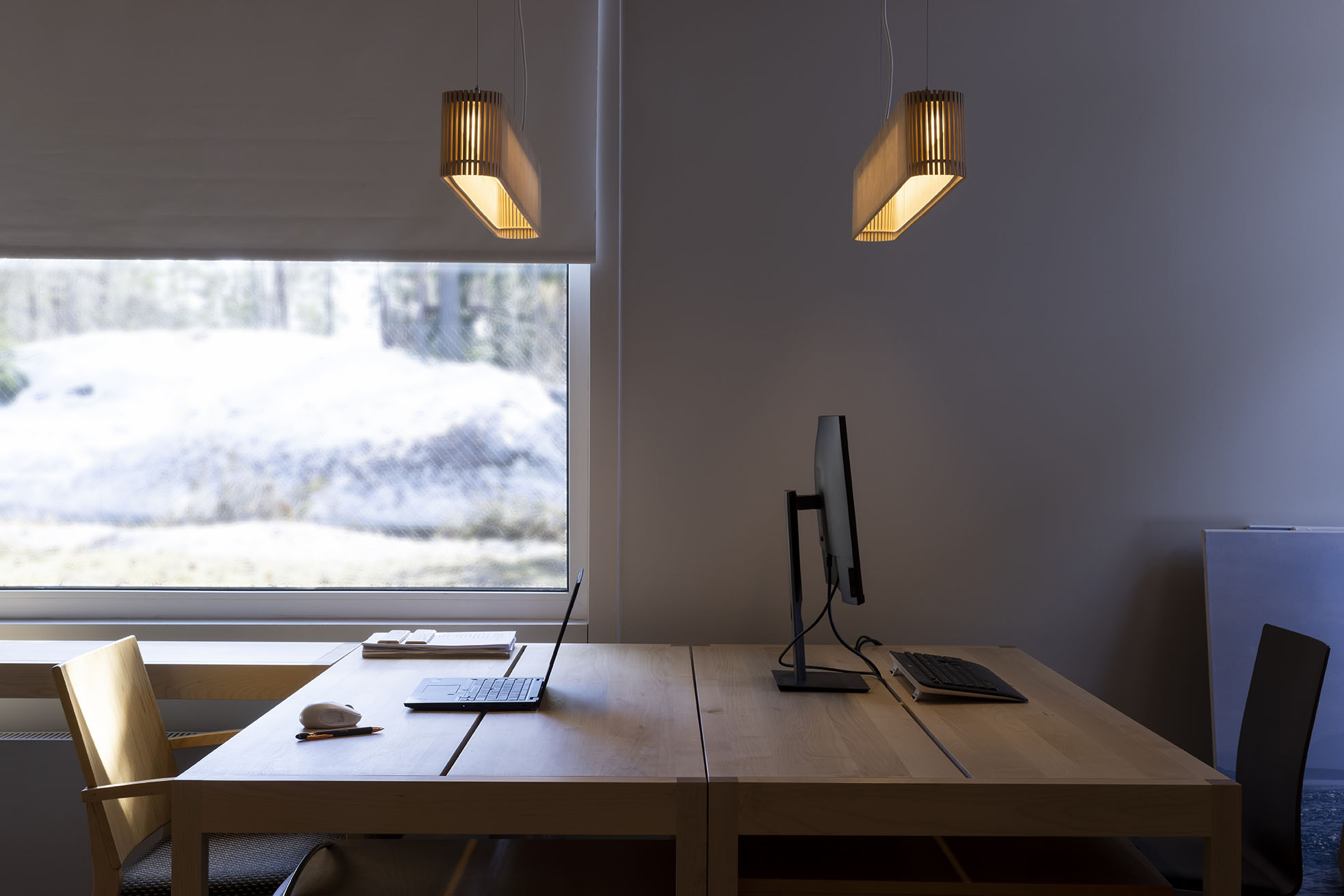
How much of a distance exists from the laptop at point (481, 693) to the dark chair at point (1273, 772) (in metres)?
1.40

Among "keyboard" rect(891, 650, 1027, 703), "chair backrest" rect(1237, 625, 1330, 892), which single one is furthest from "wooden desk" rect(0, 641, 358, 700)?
"chair backrest" rect(1237, 625, 1330, 892)

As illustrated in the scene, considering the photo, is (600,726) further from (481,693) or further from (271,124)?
(271,124)

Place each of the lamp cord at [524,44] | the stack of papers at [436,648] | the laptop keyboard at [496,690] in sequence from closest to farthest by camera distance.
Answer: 1. the laptop keyboard at [496,690]
2. the stack of papers at [436,648]
3. the lamp cord at [524,44]

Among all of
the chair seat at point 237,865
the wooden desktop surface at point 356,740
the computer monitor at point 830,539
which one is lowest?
the chair seat at point 237,865

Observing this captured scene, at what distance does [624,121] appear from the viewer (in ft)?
9.12

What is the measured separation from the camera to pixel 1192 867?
6.24 feet

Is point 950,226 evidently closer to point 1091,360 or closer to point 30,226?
point 1091,360

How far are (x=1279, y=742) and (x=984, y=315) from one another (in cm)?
138

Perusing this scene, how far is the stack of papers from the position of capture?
233cm

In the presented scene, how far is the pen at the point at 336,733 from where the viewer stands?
5.55 feet

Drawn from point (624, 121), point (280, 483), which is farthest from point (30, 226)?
point (624, 121)

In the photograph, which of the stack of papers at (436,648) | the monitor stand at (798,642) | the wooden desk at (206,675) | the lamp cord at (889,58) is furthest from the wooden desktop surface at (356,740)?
the lamp cord at (889,58)

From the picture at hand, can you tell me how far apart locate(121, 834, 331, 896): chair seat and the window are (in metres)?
0.96

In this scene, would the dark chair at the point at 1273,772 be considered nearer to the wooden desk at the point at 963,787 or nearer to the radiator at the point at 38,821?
the wooden desk at the point at 963,787
